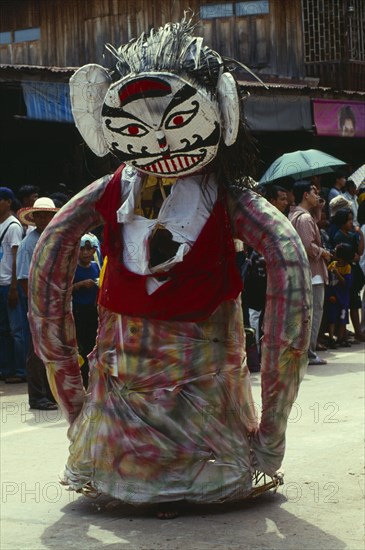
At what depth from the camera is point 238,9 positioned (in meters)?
19.4

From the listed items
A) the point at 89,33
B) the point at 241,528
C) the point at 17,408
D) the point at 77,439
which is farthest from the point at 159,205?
the point at 89,33

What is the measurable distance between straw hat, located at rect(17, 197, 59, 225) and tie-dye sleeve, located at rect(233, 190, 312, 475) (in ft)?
10.5

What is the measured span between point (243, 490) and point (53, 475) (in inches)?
52.5

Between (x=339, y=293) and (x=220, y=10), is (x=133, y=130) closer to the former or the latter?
(x=339, y=293)

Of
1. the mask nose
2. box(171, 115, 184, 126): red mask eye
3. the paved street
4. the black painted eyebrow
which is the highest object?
the black painted eyebrow

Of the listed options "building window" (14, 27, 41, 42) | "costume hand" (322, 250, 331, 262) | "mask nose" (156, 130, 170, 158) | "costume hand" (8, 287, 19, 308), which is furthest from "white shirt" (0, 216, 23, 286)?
"building window" (14, 27, 41, 42)

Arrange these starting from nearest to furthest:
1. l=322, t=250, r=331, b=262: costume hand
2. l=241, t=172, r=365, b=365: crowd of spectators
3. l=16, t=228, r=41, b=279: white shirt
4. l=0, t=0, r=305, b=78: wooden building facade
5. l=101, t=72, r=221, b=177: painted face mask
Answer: l=101, t=72, r=221, b=177: painted face mask < l=16, t=228, r=41, b=279: white shirt < l=241, t=172, r=365, b=365: crowd of spectators < l=322, t=250, r=331, b=262: costume hand < l=0, t=0, r=305, b=78: wooden building facade

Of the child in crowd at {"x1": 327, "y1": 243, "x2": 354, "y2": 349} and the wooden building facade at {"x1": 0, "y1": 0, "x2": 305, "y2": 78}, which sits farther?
the wooden building facade at {"x1": 0, "y1": 0, "x2": 305, "y2": 78}

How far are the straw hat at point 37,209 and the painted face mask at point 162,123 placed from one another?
9.96ft

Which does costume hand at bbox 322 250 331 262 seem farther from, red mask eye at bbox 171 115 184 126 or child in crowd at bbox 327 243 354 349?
red mask eye at bbox 171 115 184 126

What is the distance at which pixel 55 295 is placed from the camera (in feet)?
18.7

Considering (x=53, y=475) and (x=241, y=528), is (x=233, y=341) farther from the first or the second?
(x=53, y=475)

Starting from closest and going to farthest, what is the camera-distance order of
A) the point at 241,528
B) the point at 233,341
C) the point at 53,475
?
the point at 241,528 < the point at 233,341 < the point at 53,475

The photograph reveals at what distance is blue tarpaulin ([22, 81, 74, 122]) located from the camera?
1203 cm
